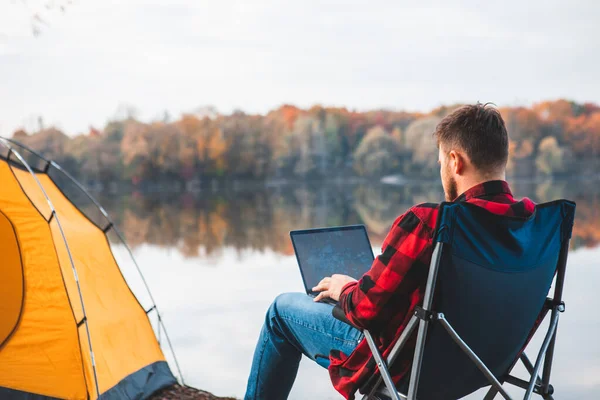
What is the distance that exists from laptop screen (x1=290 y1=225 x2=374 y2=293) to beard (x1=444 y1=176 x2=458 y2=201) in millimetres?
551

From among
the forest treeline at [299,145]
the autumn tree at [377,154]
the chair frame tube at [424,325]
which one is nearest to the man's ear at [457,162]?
the chair frame tube at [424,325]

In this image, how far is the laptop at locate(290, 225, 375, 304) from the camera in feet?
7.91

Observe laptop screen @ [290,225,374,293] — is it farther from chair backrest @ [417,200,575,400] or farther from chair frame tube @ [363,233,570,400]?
chair backrest @ [417,200,575,400]

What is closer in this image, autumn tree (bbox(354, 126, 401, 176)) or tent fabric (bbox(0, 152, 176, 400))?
tent fabric (bbox(0, 152, 176, 400))

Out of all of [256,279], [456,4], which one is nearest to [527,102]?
[456,4]

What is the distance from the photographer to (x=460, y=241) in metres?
1.85

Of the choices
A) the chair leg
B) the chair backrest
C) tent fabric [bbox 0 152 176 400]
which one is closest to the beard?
the chair backrest

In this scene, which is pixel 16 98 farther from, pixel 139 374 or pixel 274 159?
pixel 139 374

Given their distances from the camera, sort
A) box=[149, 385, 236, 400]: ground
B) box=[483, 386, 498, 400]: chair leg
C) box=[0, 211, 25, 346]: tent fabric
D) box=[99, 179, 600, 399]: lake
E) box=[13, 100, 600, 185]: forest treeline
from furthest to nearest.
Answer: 1. box=[13, 100, 600, 185]: forest treeline
2. box=[99, 179, 600, 399]: lake
3. box=[149, 385, 236, 400]: ground
4. box=[0, 211, 25, 346]: tent fabric
5. box=[483, 386, 498, 400]: chair leg

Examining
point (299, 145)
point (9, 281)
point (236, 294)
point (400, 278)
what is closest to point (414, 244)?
point (400, 278)

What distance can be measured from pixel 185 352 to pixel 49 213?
1.99 metres

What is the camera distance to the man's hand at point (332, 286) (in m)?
2.17

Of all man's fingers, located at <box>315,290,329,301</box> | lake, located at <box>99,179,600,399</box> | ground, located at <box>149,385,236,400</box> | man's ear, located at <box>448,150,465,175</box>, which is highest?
man's ear, located at <box>448,150,465,175</box>

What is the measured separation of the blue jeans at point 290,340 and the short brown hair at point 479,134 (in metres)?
0.72
